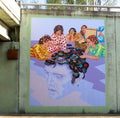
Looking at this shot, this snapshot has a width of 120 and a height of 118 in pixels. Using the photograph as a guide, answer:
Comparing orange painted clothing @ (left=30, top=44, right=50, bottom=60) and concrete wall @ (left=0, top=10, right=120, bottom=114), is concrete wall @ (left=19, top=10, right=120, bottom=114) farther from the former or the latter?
orange painted clothing @ (left=30, top=44, right=50, bottom=60)

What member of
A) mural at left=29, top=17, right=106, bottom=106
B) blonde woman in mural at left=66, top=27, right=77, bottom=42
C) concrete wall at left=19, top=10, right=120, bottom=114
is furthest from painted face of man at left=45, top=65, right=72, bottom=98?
blonde woman in mural at left=66, top=27, right=77, bottom=42

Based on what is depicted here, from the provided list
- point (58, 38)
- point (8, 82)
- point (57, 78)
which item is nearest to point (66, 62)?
point (57, 78)

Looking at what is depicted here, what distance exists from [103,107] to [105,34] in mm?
3385

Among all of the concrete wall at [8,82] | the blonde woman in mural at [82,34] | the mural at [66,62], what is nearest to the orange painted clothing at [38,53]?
the mural at [66,62]

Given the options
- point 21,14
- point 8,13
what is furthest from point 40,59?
point 8,13

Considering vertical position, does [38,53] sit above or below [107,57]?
above

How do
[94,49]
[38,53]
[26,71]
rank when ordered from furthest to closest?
[94,49], [38,53], [26,71]

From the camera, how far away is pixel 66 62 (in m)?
19.6

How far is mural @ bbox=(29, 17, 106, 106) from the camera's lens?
1939 centimetres

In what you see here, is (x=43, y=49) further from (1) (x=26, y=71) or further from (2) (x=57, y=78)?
(2) (x=57, y=78)

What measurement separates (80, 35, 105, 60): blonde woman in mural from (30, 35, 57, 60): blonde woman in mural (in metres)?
1.54

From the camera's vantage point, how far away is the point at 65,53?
19.7m

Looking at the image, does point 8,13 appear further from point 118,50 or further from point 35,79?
point 118,50

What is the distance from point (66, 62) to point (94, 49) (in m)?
1.44
